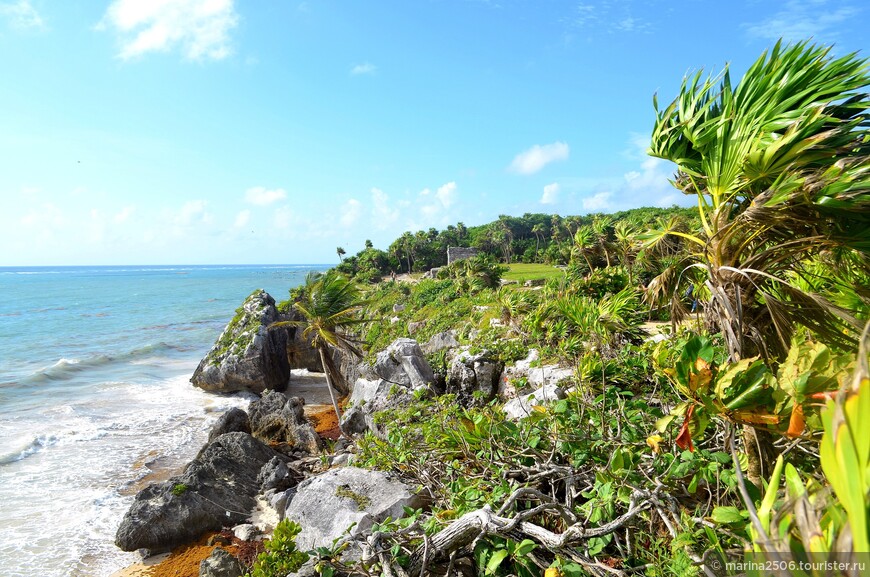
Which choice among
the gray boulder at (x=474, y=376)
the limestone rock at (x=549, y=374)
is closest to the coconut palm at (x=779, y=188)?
the limestone rock at (x=549, y=374)

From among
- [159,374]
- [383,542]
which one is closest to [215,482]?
[383,542]

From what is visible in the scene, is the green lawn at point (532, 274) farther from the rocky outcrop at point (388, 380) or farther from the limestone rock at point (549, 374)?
the limestone rock at point (549, 374)

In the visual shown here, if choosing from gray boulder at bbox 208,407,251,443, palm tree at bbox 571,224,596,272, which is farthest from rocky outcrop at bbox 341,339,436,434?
palm tree at bbox 571,224,596,272

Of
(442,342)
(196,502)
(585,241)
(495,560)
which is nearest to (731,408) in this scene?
(495,560)

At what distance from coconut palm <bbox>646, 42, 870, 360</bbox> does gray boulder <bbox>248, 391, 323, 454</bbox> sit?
42.3ft

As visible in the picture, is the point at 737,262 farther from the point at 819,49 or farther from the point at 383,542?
the point at 383,542

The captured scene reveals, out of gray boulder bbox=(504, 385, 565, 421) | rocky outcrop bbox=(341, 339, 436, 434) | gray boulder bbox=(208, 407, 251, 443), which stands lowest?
gray boulder bbox=(208, 407, 251, 443)

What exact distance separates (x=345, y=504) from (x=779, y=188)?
4.98m

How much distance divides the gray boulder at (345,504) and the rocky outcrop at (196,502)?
15.8 ft

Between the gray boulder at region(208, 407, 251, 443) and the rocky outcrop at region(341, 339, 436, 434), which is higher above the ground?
the rocky outcrop at region(341, 339, 436, 434)

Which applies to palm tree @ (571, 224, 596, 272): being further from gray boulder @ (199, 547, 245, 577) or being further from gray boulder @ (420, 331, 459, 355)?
gray boulder @ (199, 547, 245, 577)

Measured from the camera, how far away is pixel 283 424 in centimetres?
1466

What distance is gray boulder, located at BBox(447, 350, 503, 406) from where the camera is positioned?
1059 centimetres

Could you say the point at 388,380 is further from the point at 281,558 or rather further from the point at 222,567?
the point at 281,558
